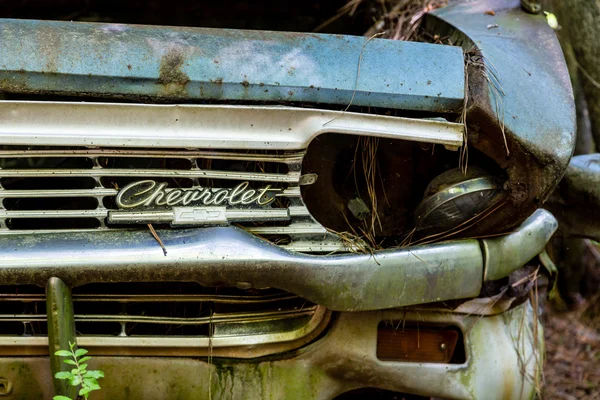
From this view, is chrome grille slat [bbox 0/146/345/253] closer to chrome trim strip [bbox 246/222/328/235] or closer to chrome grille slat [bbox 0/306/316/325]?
chrome trim strip [bbox 246/222/328/235]

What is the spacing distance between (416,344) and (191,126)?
3.36 feet

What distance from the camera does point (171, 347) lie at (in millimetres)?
2186

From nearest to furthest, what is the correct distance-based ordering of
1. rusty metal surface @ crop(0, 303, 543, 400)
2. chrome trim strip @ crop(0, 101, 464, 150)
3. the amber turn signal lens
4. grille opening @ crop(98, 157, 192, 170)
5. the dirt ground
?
chrome trim strip @ crop(0, 101, 464, 150), grille opening @ crop(98, 157, 192, 170), rusty metal surface @ crop(0, 303, 543, 400), the amber turn signal lens, the dirt ground

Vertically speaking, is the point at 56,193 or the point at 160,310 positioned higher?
the point at 56,193

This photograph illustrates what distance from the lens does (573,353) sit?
370cm

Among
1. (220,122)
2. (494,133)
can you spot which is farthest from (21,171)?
(494,133)

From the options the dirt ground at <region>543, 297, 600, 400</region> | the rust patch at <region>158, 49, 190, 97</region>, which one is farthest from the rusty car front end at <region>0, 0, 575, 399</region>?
the dirt ground at <region>543, 297, 600, 400</region>

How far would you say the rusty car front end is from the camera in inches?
74.6

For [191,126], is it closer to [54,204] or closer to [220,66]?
[220,66]

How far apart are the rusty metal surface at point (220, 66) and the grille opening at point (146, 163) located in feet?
0.59

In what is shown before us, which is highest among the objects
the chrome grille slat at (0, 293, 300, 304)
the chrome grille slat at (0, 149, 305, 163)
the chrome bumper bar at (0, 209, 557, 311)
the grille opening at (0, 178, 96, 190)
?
the chrome grille slat at (0, 149, 305, 163)

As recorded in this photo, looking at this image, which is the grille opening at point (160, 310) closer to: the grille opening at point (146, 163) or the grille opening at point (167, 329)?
the grille opening at point (167, 329)

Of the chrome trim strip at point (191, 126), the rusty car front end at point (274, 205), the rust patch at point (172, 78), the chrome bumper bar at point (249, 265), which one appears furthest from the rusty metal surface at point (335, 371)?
the rust patch at point (172, 78)

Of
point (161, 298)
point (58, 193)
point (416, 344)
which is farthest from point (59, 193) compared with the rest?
point (416, 344)
